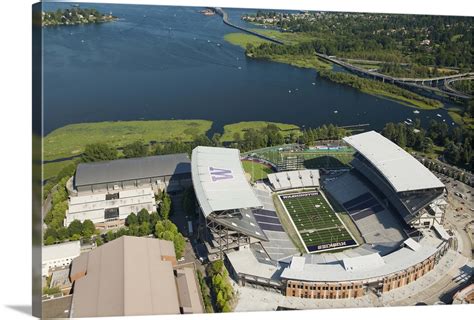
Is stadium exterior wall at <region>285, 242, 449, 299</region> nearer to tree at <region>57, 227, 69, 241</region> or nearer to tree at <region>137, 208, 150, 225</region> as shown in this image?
tree at <region>137, 208, 150, 225</region>

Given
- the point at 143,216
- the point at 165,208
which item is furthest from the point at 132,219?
the point at 165,208

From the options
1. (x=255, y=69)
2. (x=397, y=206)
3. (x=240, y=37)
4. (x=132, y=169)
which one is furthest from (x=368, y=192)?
(x=240, y=37)

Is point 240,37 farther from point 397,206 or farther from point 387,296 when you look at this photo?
point 387,296

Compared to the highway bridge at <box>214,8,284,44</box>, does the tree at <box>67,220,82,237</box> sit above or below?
below

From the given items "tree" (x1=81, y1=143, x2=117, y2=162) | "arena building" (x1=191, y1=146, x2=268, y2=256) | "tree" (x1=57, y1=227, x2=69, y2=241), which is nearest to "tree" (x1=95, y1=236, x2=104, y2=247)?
"tree" (x1=57, y1=227, x2=69, y2=241)

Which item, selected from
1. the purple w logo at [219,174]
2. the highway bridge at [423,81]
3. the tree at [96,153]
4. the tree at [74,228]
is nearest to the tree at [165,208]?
the purple w logo at [219,174]
